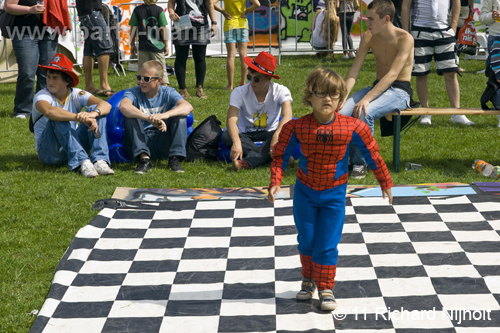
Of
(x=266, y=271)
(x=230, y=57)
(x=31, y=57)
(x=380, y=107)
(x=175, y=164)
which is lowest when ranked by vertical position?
(x=266, y=271)

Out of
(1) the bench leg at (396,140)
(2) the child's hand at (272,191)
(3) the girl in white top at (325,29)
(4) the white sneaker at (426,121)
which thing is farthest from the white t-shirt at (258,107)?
(3) the girl in white top at (325,29)

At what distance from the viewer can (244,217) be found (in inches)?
198

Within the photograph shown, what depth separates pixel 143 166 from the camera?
248 inches

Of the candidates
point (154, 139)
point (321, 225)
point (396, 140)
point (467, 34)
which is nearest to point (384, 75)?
point (396, 140)

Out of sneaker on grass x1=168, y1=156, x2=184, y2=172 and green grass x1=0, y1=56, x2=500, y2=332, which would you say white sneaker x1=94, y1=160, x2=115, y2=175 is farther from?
sneaker on grass x1=168, y1=156, x2=184, y2=172

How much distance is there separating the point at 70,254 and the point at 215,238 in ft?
3.15

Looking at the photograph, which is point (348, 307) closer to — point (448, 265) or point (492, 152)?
point (448, 265)

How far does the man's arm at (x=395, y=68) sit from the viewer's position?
6102 mm

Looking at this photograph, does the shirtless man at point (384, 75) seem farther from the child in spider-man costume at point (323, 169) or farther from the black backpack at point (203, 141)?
the child in spider-man costume at point (323, 169)

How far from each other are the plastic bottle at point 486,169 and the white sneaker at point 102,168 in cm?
332

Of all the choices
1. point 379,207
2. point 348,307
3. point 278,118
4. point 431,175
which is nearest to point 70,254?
point 348,307

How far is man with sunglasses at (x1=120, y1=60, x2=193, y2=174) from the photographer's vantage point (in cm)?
628

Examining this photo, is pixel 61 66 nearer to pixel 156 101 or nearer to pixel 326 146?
pixel 156 101

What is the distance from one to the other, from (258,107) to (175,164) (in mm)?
955
